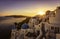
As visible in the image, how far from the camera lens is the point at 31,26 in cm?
330

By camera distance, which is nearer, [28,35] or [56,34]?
[56,34]

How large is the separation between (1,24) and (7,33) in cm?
17

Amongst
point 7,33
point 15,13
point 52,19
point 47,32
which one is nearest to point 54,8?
point 52,19

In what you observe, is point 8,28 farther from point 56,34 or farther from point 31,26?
point 56,34

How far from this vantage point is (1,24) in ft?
10.7

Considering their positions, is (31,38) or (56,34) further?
(31,38)

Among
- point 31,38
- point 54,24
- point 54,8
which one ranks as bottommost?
point 31,38

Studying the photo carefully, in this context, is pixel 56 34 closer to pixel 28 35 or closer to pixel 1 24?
pixel 28 35

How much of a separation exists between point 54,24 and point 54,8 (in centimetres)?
26

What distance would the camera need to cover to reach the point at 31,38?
10.5 ft

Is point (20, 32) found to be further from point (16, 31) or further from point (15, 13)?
point (15, 13)

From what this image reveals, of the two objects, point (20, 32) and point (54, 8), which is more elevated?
point (54, 8)

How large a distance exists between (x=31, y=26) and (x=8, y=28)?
0.35 meters

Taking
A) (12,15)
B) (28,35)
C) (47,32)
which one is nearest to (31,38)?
(28,35)
